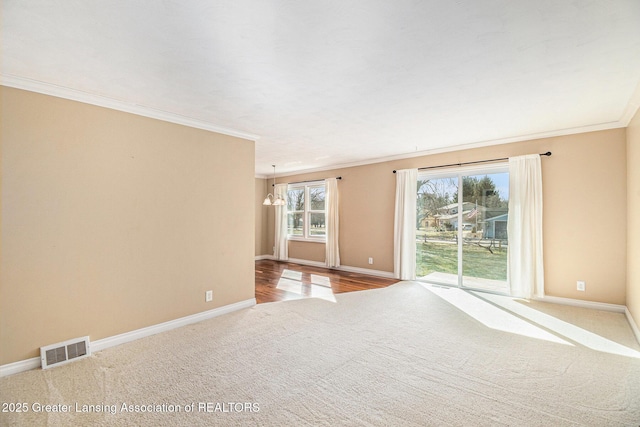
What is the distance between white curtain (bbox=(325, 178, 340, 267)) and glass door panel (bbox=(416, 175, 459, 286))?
6.42ft

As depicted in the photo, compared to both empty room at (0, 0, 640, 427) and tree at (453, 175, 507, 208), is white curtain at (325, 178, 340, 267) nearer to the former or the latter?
empty room at (0, 0, 640, 427)

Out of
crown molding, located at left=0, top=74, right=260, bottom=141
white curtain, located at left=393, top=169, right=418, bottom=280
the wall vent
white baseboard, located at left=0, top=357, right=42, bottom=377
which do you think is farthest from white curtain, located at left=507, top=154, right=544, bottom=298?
white baseboard, located at left=0, top=357, right=42, bottom=377

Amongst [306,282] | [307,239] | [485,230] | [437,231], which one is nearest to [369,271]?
[306,282]

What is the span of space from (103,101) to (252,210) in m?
2.13

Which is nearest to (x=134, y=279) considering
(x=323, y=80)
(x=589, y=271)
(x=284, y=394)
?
(x=284, y=394)

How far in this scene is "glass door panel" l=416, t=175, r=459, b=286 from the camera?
17.1 feet

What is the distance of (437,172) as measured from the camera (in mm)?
5363

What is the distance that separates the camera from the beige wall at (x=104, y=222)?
94.4 inches

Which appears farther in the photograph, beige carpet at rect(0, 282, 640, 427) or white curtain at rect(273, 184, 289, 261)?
white curtain at rect(273, 184, 289, 261)

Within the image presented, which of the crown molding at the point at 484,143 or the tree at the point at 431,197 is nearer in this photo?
the crown molding at the point at 484,143

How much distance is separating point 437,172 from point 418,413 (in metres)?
4.41

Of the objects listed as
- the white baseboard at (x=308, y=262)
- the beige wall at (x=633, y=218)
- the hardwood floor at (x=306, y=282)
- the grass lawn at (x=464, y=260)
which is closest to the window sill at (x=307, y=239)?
the white baseboard at (x=308, y=262)

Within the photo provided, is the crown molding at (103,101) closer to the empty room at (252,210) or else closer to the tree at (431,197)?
the empty room at (252,210)

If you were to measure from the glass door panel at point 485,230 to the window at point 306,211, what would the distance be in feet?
11.4
